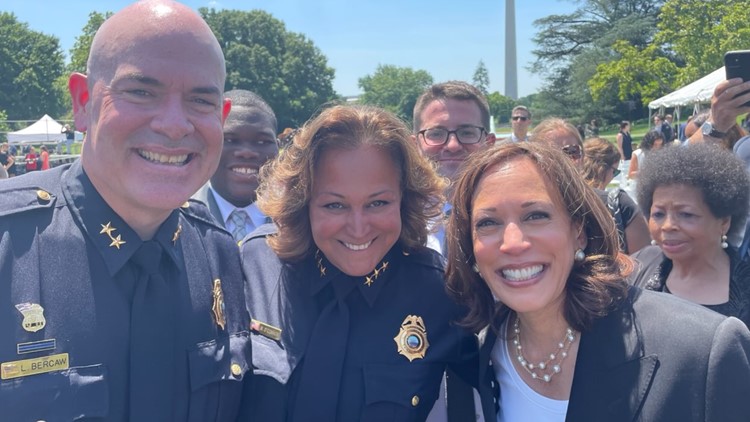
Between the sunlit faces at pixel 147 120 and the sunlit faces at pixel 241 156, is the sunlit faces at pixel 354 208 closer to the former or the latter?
the sunlit faces at pixel 147 120

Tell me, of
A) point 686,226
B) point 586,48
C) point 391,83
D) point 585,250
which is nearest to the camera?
point 585,250

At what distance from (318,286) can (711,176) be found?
7.97 feet

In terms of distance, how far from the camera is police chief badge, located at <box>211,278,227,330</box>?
2.40m

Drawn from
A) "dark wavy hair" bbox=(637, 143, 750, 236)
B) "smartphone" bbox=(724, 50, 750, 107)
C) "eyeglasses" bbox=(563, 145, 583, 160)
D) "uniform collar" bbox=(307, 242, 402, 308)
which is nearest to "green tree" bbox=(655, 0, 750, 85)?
"eyeglasses" bbox=(563, 145, 583, 160)

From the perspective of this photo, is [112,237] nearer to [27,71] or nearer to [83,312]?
[83,312]

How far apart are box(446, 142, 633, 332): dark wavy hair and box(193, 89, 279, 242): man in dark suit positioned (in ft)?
6.21

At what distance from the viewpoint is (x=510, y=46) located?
196ft

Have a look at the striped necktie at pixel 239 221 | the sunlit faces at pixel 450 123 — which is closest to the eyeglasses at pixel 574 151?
the sunlit faces at pixel 450 123

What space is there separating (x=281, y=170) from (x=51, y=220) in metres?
1.07

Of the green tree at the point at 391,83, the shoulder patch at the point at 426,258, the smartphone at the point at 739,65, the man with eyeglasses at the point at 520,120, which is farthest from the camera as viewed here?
the green tree at the point at 391,83

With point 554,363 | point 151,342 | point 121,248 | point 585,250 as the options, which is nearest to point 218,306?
point 151,342

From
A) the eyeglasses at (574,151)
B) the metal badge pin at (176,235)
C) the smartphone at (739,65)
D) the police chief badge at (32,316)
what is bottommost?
the police chief badge at (32,316)

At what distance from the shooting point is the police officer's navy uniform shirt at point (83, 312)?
75.7 inches

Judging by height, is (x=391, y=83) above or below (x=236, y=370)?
above
